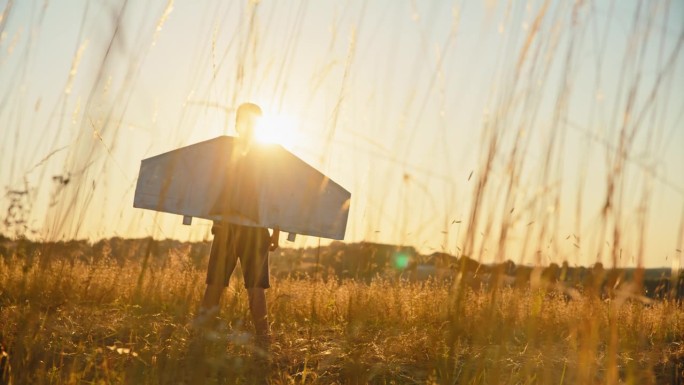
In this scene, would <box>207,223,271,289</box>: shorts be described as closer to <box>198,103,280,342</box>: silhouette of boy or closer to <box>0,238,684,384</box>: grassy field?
<box>198,103,280,342</box>: silhouette of boy

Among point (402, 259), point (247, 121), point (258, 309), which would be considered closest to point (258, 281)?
point (258, 309)

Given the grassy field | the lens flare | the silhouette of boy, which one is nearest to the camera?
the grassy field

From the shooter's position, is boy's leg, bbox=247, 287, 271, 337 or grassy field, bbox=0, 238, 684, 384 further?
boy's leg, bbox=247, 287, 271, 337

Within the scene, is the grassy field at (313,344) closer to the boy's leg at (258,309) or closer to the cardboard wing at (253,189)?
the boy's leg at (258,309)

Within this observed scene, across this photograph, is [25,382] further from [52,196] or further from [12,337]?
[12,337]

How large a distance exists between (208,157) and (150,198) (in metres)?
0.91

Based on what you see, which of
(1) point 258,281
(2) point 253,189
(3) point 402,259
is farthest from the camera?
(2) point 253,189

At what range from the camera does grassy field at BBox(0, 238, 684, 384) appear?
1.46 metres

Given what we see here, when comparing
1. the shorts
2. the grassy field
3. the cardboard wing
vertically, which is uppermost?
the cardboard wing

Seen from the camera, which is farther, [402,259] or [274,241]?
[274,241]

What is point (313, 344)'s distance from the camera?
302cm

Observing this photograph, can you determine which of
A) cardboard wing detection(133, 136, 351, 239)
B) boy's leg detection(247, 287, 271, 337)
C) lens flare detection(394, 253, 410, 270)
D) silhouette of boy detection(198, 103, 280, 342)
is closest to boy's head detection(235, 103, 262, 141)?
cardboard wing detection(133, 136, 351, 239)

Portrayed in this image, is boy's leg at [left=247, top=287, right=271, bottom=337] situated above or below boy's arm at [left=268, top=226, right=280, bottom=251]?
below

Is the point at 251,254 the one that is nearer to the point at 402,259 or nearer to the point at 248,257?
the point at 248,257
